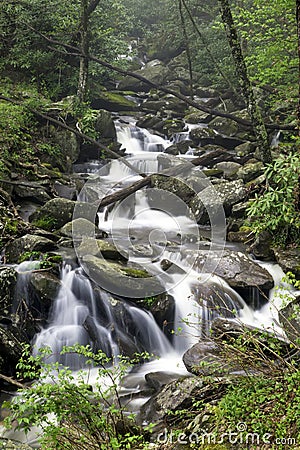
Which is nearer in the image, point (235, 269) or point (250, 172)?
point (235, 269)

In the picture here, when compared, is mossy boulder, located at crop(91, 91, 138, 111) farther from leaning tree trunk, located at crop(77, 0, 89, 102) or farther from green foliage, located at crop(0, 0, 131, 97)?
leaning tree trunk, located at crop(77, 0, 89, 102)

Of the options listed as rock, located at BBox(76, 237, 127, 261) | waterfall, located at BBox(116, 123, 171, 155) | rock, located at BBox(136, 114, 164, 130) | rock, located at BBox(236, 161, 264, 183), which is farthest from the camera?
rock, located at BBox(136, 114, 164, 130)

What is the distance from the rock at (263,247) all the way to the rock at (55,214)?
3772mm

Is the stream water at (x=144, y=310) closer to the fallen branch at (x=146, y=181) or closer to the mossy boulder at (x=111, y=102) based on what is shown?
the fallen branch at (x=146, y=181)

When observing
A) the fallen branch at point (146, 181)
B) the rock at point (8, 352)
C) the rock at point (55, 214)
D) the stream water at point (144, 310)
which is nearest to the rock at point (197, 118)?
the fallen branch at point (146, 181)

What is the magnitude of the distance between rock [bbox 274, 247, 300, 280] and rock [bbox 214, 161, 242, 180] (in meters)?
4.61

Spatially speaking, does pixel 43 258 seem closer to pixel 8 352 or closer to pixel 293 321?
pixel 8 352

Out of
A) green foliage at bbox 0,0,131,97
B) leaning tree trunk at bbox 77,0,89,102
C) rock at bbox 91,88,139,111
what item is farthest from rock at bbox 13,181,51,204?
rock at bbox 91,88,139,111

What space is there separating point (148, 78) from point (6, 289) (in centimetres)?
1805

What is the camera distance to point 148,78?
2175 centimetres

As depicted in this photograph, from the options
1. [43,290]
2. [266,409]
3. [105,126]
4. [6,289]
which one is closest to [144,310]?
[43,290]

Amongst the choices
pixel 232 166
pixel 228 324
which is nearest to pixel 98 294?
pixel 228 324

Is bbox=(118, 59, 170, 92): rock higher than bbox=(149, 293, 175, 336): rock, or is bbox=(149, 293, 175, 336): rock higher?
bbox=(118, 59, 170, 92): rock

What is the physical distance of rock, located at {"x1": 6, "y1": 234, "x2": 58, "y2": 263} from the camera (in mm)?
7195
